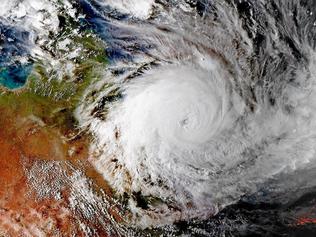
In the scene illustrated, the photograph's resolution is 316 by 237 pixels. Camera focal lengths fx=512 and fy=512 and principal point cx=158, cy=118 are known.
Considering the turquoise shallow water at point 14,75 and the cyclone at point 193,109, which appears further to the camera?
the turquoise shallow water at point 14,75

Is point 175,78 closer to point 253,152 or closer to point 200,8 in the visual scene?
point 200,8

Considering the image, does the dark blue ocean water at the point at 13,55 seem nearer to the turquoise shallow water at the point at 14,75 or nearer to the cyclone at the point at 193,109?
the turquoise shallow water at the point at 14,75

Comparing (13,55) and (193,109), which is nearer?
(193,109)

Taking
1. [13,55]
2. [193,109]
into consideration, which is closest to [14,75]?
[13,55]

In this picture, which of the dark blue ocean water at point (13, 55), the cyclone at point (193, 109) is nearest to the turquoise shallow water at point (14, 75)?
the dark blue ocean water at point (13, 55)

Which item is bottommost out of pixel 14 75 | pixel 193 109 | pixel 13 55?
pixel 14 75

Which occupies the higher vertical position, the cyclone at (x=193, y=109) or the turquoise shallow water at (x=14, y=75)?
the cyclone at (x=193, y=109)

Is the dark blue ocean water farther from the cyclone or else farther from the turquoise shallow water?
the cyclone

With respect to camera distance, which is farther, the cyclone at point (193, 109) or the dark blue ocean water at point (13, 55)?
the dark blue ocean water at point (13, 55)

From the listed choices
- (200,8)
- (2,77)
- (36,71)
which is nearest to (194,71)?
(200,8)

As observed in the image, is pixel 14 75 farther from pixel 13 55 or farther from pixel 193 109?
pixel 193 109
